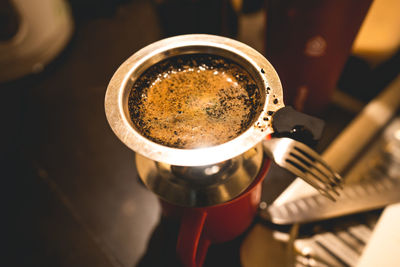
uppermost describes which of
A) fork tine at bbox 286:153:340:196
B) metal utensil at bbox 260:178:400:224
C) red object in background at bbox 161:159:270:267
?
fork tine at bbox 286:153:340:196

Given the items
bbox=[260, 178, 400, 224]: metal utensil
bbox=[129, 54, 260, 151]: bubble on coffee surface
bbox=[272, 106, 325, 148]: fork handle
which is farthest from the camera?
bbox=[260, 178, 400, 224]: metal utensil

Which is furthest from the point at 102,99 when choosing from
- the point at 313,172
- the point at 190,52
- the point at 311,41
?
the point at 313,172

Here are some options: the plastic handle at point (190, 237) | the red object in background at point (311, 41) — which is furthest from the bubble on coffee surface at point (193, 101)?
the red object in background at point (311, 41)

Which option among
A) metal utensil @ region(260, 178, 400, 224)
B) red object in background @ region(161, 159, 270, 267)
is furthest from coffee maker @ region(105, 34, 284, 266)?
metal utensil @ region(260, 178, 400, 224)

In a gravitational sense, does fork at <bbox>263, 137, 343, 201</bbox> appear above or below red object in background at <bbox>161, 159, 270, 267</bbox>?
above

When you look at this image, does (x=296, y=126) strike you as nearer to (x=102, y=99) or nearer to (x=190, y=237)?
(x=190, y=237)

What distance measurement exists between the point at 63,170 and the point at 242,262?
682 millimetres

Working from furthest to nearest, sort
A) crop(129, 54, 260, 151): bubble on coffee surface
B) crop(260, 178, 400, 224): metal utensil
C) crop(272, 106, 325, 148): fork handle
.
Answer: crop(260, 178, 400, 224): metal utensil, crop(129, 54, 260, 151): bubble on coffee surface, crop(272, 106, 325, 148): fork handle

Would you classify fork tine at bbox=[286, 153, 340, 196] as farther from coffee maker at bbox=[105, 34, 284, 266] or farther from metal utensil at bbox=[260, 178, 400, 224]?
metal utensil at bbox=[260, 178, 400, 224]

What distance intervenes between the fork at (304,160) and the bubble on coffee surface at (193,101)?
8cm

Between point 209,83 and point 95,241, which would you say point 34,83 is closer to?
point 95,241

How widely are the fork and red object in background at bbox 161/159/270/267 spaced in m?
0.10

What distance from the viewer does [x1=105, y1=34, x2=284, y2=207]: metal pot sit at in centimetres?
46

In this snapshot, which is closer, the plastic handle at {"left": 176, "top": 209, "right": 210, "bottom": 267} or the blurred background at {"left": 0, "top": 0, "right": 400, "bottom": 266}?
Answer: the plastic handle at {"left": 176, "top": 209, "right": 210, "bottom": 267}
